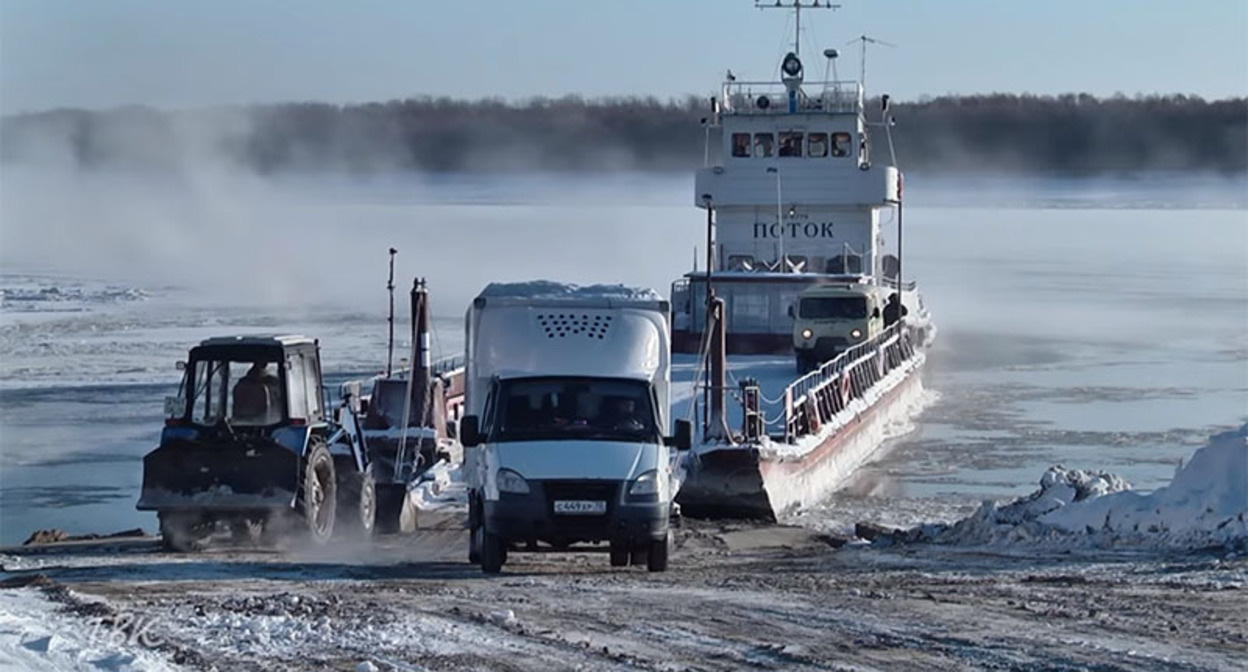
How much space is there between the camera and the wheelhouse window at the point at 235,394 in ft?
57.3

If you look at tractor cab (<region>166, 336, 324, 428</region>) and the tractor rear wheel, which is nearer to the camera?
the tractor rear wheel

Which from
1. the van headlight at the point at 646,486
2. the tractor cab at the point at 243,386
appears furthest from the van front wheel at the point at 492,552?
the tractor cab at the point at 243,386

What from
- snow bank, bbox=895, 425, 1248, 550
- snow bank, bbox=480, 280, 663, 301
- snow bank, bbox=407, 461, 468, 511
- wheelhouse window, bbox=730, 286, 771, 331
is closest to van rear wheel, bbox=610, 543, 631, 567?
snow bank, bbox=480, 280, 663, 301

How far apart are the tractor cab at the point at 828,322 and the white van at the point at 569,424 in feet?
59.5

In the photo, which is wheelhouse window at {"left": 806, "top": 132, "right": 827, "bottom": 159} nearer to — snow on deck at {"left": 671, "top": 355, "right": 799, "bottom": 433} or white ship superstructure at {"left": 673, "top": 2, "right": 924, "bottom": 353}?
white ship superstructure at {"left": 673, "top": 2, "right": 924, "bottom": 353}

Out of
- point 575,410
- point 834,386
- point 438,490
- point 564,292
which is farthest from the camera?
point 834,386

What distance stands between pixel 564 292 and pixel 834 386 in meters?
14.1

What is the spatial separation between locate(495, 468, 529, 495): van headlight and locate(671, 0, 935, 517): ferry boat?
351 inches

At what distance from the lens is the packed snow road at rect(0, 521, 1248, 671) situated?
11234 mm

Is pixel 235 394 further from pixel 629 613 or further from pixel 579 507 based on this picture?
pixel 629 613

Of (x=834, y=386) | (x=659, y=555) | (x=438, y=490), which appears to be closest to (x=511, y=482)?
(x=659, y=555)

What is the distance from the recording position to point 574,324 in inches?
687

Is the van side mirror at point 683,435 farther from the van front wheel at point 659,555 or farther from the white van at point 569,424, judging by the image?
the van front wheel at point 659,555

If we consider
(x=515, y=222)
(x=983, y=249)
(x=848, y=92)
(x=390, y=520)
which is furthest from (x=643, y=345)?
(x=983, y=249)
